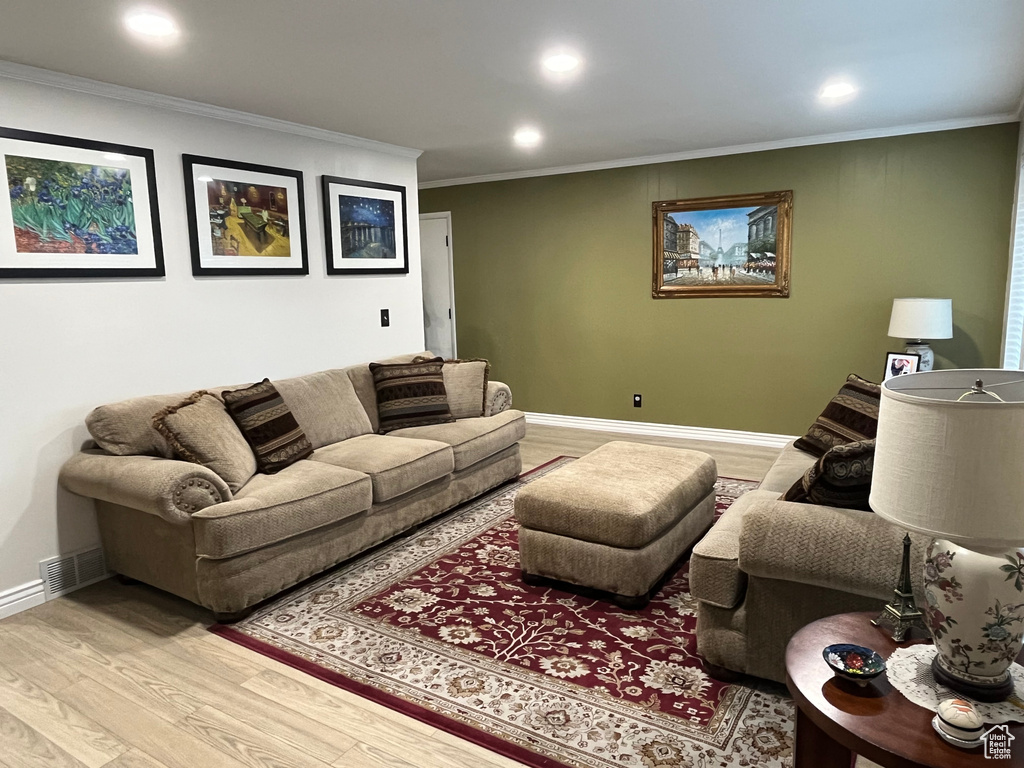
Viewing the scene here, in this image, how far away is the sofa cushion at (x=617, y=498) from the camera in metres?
2.81

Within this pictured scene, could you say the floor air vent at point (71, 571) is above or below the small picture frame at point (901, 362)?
below

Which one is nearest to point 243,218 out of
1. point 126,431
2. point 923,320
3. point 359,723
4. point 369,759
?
point 126,431

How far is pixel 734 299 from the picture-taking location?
5.48 meters

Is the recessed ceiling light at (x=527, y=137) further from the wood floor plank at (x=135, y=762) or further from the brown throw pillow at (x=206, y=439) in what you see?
the wood floor plank at (x=135, y=762)

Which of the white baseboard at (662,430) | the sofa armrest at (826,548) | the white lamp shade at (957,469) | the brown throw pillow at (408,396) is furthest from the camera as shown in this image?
the white baseboard at (662,430)

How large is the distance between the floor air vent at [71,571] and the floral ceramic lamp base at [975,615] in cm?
353

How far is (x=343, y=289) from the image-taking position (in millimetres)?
4578

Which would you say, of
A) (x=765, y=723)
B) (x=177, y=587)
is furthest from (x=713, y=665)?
(x=177, y=587)

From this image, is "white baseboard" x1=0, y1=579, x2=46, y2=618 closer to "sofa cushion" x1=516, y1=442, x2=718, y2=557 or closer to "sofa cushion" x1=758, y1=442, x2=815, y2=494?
"sofa cushion" x1=516, y1=442, x2=718, y2=557

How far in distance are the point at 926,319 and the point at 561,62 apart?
10.00 feet

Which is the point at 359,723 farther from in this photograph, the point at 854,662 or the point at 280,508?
the point at 854,662

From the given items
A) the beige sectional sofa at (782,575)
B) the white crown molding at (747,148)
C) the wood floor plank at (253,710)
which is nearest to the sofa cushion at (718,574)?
the beige sectional sofa at (782,575)

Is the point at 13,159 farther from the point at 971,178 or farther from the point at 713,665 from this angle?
the point at 971,178

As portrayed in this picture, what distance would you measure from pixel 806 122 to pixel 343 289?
10.9ft
